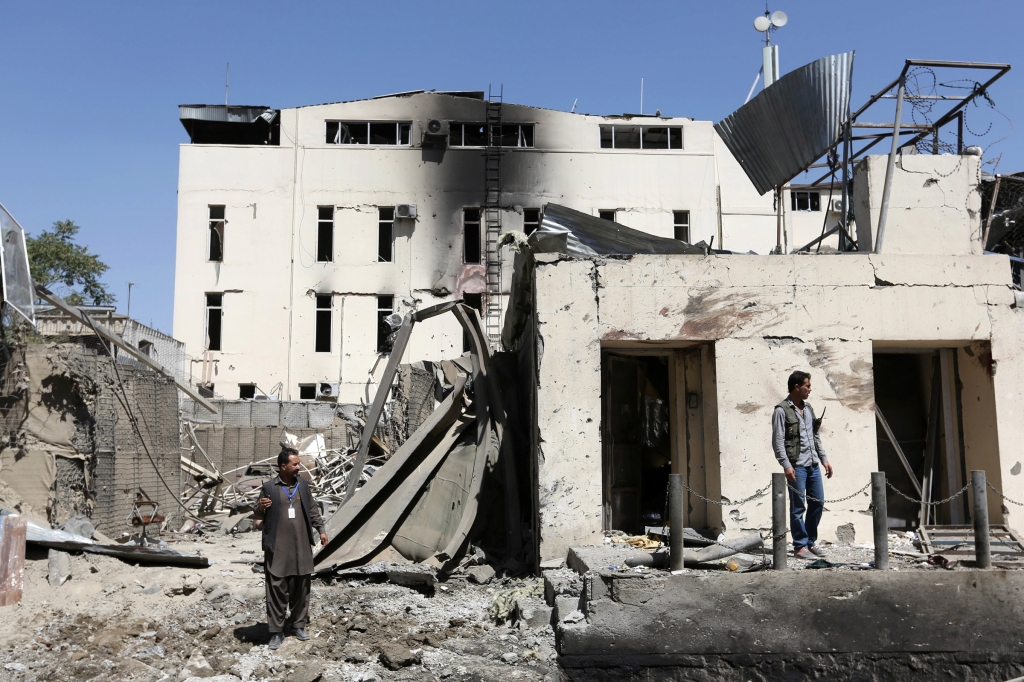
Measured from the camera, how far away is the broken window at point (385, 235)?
28078 mm

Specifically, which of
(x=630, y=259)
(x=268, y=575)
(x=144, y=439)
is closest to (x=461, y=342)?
(x=144, y=439)

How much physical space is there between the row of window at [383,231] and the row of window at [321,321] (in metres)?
1.29

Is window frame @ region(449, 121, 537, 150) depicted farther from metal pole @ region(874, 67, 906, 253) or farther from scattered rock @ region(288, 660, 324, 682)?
scattered rock @ region(288, 660, 324, 682)

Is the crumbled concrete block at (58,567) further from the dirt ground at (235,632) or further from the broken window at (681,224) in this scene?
the broken window at (681,224)

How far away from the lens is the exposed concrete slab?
675 cm

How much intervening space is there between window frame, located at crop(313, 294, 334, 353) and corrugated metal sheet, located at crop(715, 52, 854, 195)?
18770 millimetres

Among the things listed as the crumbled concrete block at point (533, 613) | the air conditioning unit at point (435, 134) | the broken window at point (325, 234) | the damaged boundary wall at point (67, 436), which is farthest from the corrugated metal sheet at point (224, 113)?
the crumbled concrete block at point (533, 613)

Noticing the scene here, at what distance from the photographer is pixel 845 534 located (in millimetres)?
8508

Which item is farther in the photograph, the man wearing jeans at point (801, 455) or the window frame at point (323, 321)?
the window frame at point (323, 321)

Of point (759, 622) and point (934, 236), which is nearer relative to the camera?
point (759, 622)

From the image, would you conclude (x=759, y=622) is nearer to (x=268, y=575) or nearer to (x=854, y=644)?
(x=854, y=644)

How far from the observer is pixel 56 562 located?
318 inches

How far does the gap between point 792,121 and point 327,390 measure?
19.6 metres

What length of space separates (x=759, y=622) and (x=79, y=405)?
320 inches
